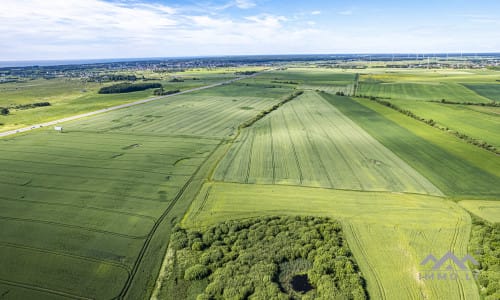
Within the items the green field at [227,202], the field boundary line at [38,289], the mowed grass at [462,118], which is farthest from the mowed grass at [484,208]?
the field boundary line at [38,289]

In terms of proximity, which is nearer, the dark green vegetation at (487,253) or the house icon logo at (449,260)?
the dark green vegetation at (487,253)

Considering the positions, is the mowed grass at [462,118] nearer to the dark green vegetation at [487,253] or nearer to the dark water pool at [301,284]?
the dark green vegetation at [487,253]

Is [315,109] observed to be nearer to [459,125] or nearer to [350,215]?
[459,125]

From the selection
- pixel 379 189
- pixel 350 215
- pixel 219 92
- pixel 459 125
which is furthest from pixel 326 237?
pixel 219 92

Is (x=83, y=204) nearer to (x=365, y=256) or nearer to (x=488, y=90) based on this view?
(x=365, y=256)

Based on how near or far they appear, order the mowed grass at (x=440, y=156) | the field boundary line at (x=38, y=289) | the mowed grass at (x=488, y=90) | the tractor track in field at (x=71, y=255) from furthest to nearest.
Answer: the mowed grass at (x=488, y=90) → the mowed grass at (x=440, y=156) → the tractor track in field at (x=71, y=255) → the field boundary line at (x=38, y=289)

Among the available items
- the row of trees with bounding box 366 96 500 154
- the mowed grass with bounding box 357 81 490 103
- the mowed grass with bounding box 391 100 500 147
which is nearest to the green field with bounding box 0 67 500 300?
the mowed grass with bounding box 391 100 500 147
